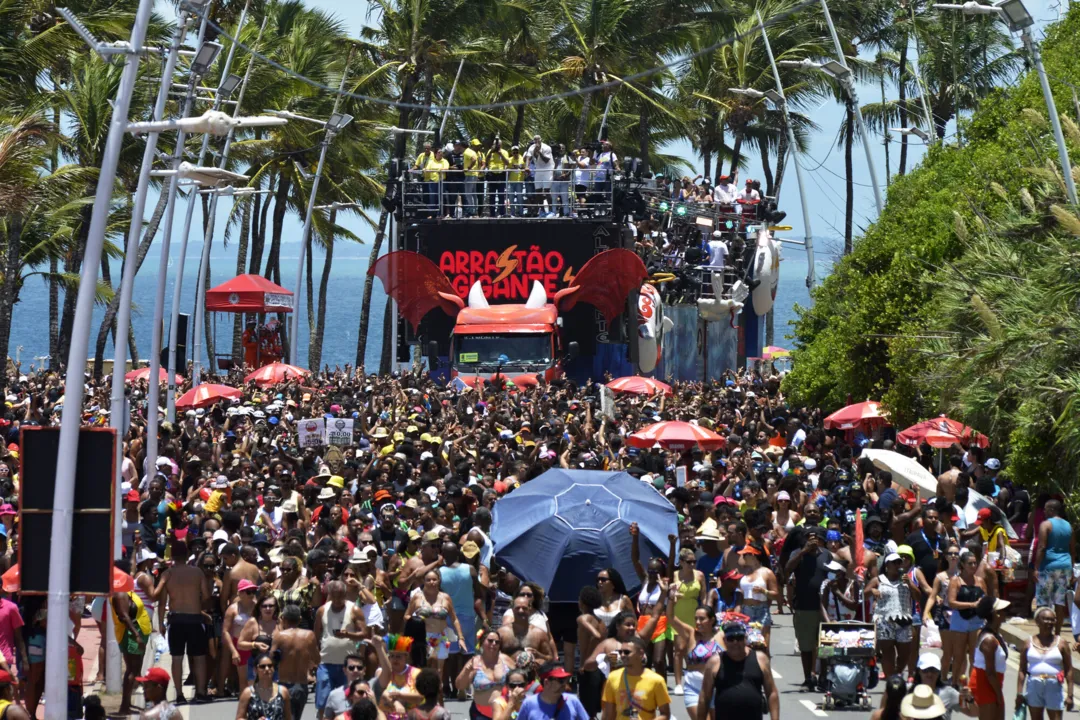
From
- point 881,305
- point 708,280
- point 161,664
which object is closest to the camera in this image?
point 161,664

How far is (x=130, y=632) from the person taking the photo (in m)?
15.0

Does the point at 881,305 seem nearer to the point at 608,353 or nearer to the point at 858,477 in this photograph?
the point at 858,477

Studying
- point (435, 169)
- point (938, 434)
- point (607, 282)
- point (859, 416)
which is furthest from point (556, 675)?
point (435, 169)

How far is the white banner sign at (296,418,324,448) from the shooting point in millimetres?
24672

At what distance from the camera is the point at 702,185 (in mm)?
51688

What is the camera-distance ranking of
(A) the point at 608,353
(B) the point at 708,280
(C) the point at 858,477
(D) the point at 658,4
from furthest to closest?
1. (D) the point at 658,4
2. (B) the point at 708,280
3. (A) the point at 608,353
4. (C) the point at 858,477

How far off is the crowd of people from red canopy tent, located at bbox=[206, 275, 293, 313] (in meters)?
24.2

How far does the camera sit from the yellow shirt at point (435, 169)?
135 ft

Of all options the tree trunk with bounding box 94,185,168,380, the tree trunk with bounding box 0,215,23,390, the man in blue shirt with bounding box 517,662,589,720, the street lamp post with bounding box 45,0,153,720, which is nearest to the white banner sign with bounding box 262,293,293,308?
the tree trunk with bounding box 94,185,168,380

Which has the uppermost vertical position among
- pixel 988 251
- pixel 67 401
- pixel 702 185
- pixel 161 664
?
pixel 702 185

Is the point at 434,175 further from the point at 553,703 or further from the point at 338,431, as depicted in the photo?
the point at 553,703

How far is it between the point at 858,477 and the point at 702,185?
96.1ft

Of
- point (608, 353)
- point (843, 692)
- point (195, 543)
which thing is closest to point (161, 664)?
point (195, 543)

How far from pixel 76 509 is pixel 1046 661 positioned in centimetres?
684
